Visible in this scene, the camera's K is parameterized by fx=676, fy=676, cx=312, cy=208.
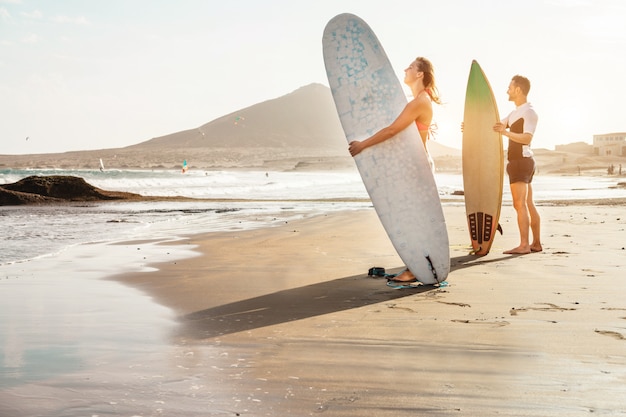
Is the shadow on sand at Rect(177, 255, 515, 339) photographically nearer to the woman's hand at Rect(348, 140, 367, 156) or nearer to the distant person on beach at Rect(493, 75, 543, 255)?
the woman's hand at Rect(348, 140, 367, 156)

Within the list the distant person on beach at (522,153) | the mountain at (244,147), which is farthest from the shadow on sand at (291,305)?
the mountain at (244,147)

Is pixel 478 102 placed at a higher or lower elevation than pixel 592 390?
higher

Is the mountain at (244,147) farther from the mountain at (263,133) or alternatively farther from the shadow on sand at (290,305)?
the shadow on sand at (290,305)

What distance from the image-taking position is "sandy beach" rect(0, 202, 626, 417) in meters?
2.40

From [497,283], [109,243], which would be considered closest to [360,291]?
[497,283]

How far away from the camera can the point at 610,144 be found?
9250 centimetres

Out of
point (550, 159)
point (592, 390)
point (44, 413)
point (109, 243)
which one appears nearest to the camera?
point (44, 413)

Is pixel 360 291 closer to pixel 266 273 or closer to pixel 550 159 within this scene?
pixel 266 273

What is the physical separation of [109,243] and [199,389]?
18.5 ft

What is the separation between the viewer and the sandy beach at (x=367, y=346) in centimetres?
240

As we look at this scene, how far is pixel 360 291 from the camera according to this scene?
453 cm

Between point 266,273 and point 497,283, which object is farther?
point 266,273

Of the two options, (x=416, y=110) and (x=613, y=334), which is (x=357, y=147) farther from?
(x=613, y=334)

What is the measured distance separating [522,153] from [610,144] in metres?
94.8
